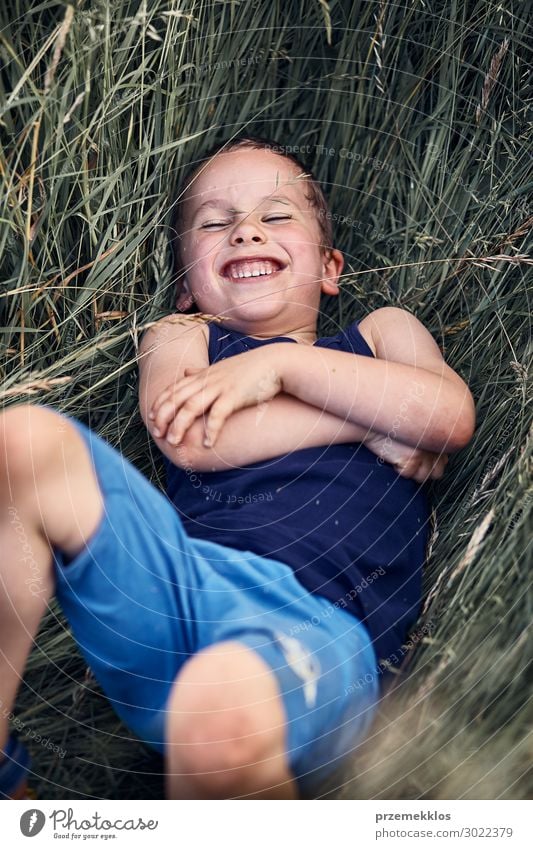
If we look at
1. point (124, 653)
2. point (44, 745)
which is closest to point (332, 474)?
point (124, 653)

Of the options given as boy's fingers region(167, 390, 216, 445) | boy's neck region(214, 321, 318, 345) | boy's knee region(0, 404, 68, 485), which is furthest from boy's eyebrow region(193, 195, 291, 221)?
boy's knee region(0, 404, 68, 485)

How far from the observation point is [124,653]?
0.70 metres

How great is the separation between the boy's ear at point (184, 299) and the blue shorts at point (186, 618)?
28cm

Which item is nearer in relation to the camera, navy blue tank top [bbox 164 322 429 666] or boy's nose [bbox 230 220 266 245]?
navy blue tank top [bbox 164 322 429 666]

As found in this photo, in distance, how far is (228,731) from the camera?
0.64m

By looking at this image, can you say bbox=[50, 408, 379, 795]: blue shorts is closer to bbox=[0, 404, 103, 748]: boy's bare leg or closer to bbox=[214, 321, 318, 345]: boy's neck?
bbox=[0, 404, 103, 748]: boy's bare leg

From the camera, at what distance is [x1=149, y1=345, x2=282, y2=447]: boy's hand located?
78 centimetres

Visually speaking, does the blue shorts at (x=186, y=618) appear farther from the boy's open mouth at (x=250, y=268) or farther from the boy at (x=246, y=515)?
the boy's open mouth at (x=250, y=268)

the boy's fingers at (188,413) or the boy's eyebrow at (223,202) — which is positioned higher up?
the boy's eyebrow at (223,202)

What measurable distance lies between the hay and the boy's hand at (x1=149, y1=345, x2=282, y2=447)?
13 cm

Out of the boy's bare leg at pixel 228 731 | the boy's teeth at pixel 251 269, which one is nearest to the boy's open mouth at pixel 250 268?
the boy's teeth at pixel 251 269

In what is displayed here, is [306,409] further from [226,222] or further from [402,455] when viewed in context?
[226,222]

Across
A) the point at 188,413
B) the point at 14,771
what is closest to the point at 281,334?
the point at 188,413

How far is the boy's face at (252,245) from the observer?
0.88 meters
